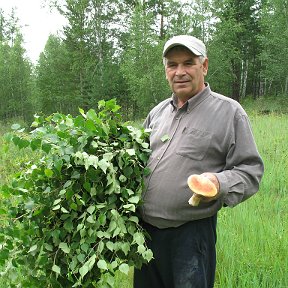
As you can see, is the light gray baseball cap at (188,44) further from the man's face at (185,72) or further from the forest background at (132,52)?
the forest background at (132,52)

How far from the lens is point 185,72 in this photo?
206 centimetres

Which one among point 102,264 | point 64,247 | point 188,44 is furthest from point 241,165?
point 64,247

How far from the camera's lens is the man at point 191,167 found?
74.8 inches

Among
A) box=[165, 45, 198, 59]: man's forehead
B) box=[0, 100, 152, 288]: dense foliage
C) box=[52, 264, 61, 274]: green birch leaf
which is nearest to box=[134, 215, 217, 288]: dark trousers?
box=[0, 100, 152, 288]: dense foliage

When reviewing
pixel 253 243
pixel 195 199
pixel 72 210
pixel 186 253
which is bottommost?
pixel 253 243

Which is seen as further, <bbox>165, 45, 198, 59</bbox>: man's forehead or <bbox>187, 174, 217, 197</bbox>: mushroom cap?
<bbox>165, 45, 198, 59</bbox>: man's forehead

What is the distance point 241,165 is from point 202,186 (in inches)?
13.3

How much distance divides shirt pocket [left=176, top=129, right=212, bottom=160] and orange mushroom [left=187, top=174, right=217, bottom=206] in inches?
9.9

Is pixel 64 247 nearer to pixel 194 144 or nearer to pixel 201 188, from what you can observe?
pixel 201 188

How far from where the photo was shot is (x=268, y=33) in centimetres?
2317

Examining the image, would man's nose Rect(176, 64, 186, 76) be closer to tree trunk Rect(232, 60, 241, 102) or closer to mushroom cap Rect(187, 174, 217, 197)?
mushroom cap Rect(187, 174, 217, 197)

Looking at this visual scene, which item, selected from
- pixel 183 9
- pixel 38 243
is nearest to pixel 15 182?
pixel 38 243

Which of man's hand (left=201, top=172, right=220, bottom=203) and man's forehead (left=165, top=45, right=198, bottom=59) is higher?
man's forehead (left=165, top=45, right=198, bottom=59)

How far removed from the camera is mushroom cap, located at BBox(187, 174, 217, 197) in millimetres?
1653
